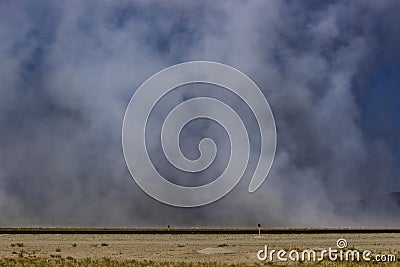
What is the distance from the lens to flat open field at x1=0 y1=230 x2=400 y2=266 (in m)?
37.2

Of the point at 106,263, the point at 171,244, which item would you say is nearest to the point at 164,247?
the point at 171,244

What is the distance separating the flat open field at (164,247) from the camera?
37188 mm

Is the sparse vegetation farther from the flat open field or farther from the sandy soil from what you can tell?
the sandy soil

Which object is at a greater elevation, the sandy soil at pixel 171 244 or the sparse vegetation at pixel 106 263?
the sandy soil at pixel 171 244

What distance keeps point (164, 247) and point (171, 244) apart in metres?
2.31

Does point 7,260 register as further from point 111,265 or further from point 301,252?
point 301,252

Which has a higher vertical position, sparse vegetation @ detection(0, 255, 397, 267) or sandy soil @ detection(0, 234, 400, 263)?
sandy soil @ detection(0, 234, 400, 263)

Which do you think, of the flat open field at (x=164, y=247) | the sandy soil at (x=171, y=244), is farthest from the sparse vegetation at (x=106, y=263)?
the sandy soil at (x=171, y=244)

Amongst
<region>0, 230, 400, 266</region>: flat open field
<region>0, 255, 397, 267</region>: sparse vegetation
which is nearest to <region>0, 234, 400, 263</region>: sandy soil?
<region>0, 230, 400, 266</region>: flat open field

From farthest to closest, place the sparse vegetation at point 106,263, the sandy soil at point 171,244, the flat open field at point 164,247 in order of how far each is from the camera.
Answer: the sandy soil at point 171,244 → the flat open field at point 164,247 → the sparse vegetation at point 106,263

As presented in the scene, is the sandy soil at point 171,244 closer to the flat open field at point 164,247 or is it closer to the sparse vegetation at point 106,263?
A: the flat open field at point 164,247

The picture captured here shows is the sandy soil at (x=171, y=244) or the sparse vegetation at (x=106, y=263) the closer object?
the sparse vegetation at (x=106, y=263)

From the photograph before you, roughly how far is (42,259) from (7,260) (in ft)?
7.74

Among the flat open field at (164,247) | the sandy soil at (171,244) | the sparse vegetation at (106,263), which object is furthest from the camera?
the sandy soil at (171,244)
